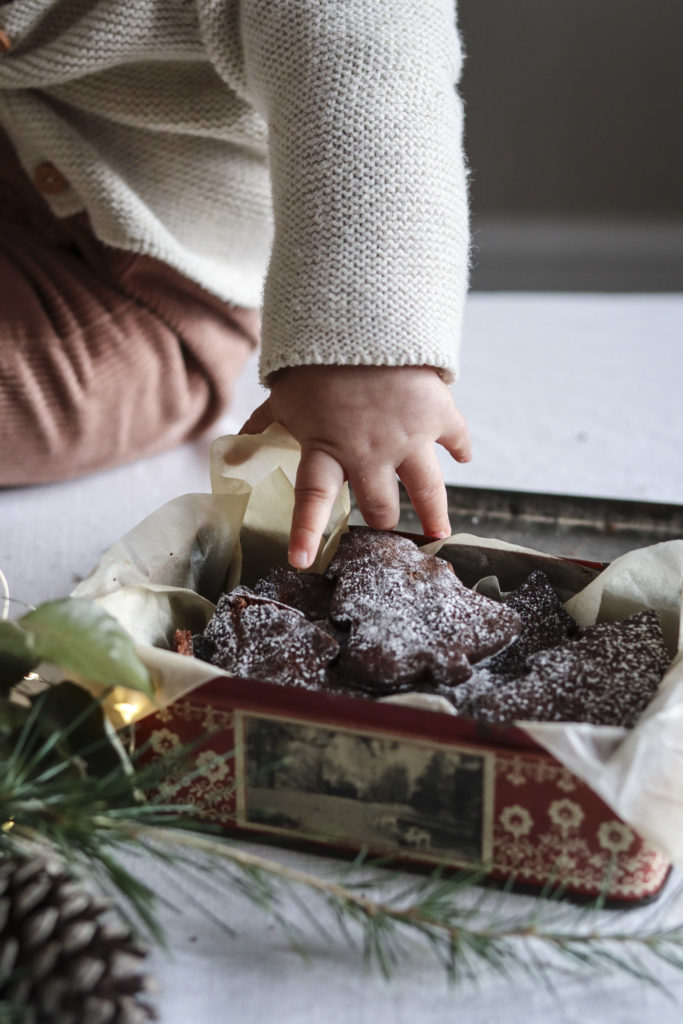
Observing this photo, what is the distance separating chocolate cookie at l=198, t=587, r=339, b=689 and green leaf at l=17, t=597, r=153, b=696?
0.27 ft

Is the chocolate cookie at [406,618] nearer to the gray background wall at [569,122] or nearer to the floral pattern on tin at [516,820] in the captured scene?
the floral pattern on tin at [516,820]

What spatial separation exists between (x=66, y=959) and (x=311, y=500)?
305 millimetres

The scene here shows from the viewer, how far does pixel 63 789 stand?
0.40 metres

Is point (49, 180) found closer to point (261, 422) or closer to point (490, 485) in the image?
point (261, 422)

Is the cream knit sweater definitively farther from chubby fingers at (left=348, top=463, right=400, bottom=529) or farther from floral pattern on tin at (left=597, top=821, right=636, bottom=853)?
floral pattern on tin at (left=597, top=821, right=636, bottom=853)

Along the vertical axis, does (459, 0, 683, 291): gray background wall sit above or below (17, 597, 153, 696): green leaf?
above

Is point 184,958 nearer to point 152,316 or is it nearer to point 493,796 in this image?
point 493,796

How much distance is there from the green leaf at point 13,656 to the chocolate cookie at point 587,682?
204 millimetres

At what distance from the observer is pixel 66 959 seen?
366 mm

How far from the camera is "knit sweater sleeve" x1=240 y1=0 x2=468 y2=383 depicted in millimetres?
670

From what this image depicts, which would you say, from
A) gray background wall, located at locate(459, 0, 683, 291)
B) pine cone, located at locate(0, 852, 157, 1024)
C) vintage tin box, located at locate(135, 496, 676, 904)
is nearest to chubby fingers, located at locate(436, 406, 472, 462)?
vintage tin box, located at locate(135, 496, 676, 904)

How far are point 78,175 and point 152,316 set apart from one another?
163 mm

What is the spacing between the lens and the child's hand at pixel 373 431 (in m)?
0.65

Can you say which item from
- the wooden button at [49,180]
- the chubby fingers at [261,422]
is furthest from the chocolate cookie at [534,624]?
the wooden button at [49,180]
